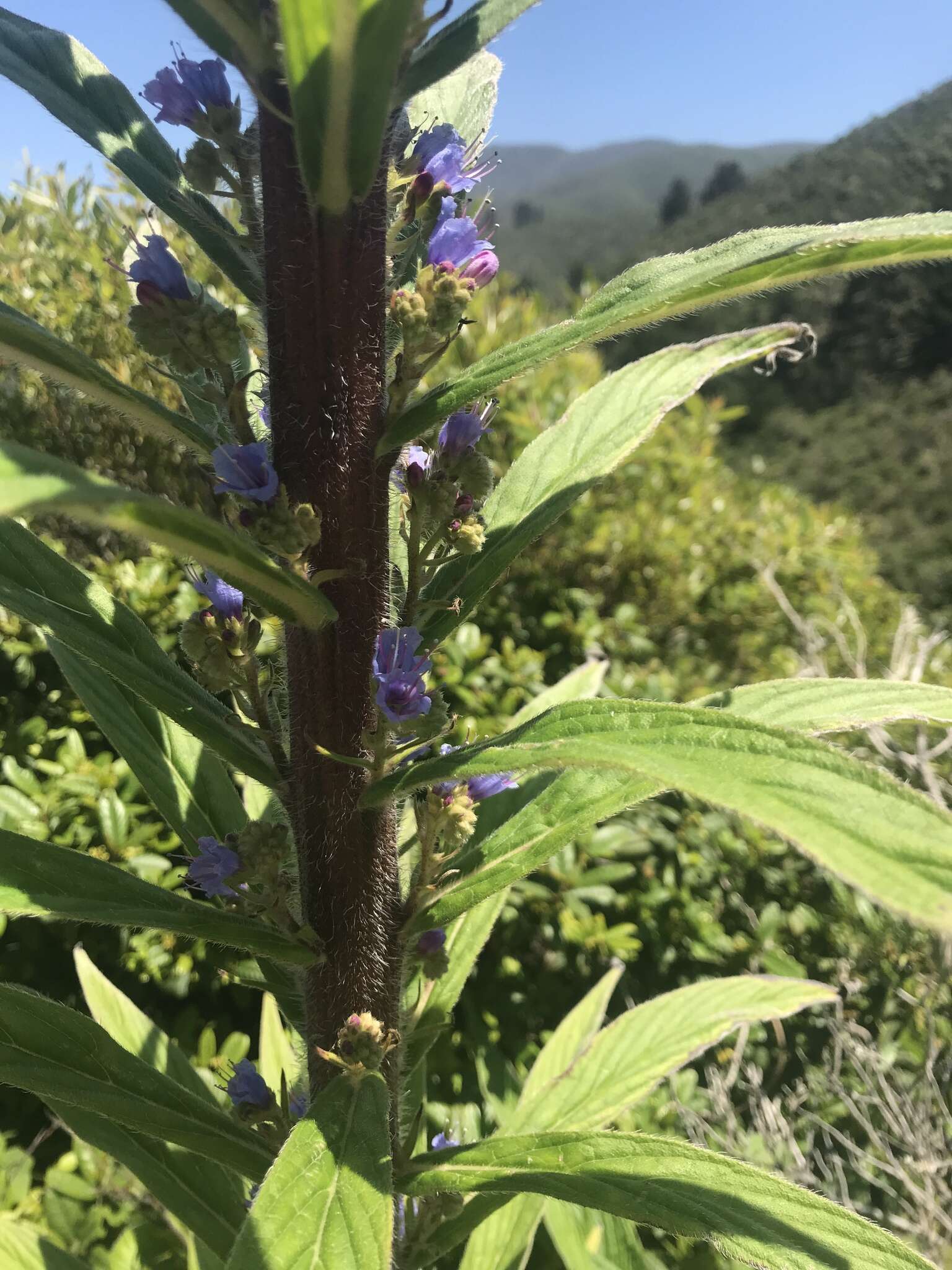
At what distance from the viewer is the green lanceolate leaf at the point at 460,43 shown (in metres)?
0.70

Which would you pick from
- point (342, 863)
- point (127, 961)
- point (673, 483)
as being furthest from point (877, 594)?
point (342, 863)

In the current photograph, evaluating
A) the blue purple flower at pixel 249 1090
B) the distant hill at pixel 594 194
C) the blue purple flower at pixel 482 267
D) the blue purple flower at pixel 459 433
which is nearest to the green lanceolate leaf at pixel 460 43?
the blue purple flower at pixel 482 267

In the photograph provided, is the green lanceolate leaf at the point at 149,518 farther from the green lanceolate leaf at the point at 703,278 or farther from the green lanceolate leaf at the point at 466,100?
the green lanceolate leaf at the point at 466,100

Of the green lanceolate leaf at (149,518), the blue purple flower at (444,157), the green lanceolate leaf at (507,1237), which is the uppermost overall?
the blue purple flower at (444,157)

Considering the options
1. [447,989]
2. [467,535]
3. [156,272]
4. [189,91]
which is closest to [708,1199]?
[447,989]

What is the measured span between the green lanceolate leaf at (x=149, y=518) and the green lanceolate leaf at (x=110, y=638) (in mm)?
184

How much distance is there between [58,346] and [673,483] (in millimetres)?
4079

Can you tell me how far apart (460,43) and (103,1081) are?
1.14 m

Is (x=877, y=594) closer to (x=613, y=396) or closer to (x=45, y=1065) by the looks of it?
(x=613, y=396)

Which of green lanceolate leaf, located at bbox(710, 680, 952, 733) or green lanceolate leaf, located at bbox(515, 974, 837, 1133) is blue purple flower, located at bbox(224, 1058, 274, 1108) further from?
green lanceolate leaf, located at bbox(710, 680, 952, 733)

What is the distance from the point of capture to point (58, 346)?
599 mm

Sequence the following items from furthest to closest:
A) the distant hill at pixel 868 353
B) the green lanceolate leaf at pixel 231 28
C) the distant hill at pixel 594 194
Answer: the distant hill at pixel 594 194 → the distant hill at pixel 868 353 → the green lanceolate leaf at pixel 231 28

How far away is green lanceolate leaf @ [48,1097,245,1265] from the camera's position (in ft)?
3.92

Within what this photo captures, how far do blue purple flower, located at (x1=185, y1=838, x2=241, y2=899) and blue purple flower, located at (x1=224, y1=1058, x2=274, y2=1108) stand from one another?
0.32m
